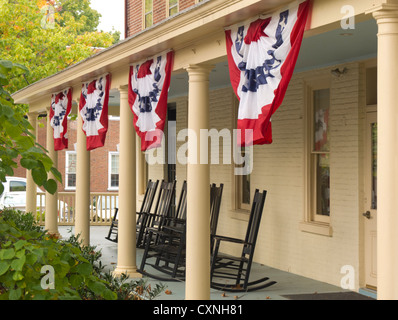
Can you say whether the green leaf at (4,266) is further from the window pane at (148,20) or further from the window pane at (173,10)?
the window pane at (148,20)

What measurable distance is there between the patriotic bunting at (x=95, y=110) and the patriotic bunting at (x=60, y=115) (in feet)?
5.91

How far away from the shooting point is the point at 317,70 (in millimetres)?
11281

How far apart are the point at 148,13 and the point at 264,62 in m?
10.3

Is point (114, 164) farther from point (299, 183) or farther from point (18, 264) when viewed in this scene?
point (18, 264)

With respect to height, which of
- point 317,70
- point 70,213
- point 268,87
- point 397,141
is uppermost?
point 317,70

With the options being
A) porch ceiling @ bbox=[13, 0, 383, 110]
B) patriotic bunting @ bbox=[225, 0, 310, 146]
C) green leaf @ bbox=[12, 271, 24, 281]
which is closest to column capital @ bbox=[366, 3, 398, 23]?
porch ceiling @ bbox=[13, 0, 383, 110]

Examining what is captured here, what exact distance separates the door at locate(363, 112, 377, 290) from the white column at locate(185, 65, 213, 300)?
8.42 ft

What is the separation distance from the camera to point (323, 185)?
37.3ft

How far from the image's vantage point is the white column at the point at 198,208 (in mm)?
8781

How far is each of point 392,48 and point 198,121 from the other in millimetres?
3663

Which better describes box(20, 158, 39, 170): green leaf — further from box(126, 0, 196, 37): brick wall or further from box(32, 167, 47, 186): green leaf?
box(126, 0, 196, 37): brick wall

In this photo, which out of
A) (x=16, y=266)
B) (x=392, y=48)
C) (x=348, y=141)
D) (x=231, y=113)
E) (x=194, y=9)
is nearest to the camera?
(x=16, y=266)
